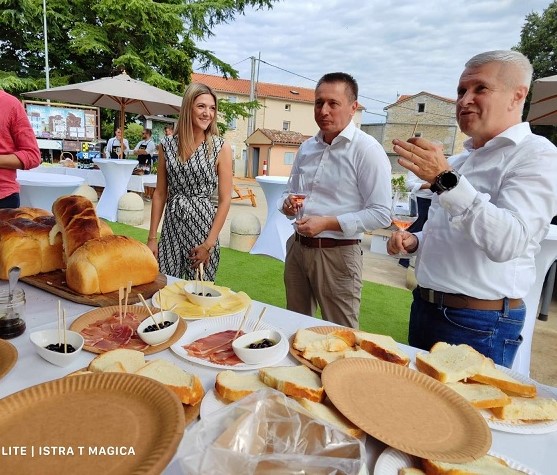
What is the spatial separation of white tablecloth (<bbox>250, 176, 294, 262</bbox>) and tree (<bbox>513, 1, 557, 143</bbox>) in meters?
20.7

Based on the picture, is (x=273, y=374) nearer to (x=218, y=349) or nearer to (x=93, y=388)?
(x=218, y=349)

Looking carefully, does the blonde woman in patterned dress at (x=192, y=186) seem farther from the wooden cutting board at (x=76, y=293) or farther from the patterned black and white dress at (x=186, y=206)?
the wooden cutting board at (x=76, y=293)

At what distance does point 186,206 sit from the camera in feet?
9.44

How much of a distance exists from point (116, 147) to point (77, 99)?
234 centimetres

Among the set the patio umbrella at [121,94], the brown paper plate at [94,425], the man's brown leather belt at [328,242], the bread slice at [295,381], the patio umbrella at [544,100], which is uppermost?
the patio umbrella at [121,94]

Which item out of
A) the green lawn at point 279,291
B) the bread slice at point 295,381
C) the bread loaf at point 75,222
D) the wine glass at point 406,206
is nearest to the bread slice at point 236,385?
the bread slice at point 295,381

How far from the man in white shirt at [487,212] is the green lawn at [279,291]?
8.13 feet

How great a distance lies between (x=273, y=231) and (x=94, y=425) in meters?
6.06

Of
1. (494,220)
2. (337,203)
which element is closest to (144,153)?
(337,203)

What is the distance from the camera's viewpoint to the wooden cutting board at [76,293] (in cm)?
181

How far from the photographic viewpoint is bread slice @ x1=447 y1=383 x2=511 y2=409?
3.82 ft

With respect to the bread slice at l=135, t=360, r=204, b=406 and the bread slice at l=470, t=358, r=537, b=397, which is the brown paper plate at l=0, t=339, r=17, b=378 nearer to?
the bread slice at l=135, t=360, r=204, b=406

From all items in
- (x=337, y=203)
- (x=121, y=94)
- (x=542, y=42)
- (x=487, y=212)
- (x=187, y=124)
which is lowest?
(x=337, y=203)

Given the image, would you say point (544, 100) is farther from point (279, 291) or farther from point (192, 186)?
point (192, 186)
